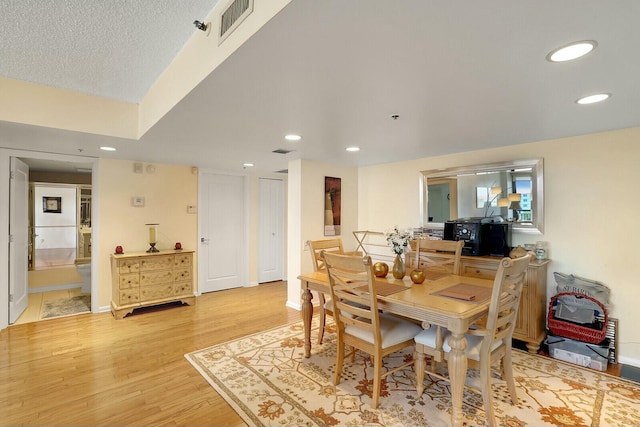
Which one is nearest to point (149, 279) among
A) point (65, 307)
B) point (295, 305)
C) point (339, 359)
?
point (65, 307)

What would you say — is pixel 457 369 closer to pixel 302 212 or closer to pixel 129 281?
pixel 302 212

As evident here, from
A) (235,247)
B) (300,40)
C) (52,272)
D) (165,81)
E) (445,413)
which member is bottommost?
(445,413)

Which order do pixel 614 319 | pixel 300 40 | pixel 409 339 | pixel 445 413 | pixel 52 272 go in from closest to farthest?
pixel 300 40
pixel 445 413
pixel 409 339
pixel 614 319
pixel 52 272

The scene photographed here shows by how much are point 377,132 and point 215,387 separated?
2.57 metres

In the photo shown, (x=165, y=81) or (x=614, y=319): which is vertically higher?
(x=165, y=81)

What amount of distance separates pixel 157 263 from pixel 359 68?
13.0 ft

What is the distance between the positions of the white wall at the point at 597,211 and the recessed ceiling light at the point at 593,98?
1.17m

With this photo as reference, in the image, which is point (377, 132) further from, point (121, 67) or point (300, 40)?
point (121, 67)

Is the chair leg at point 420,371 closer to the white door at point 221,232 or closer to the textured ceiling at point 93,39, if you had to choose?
the textured ceiling at point 93,39

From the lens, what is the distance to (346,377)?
2.44 meters

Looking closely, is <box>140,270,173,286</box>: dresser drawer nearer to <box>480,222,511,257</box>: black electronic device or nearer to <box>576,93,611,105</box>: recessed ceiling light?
<box>480,222,511,257</box>: black electronic device

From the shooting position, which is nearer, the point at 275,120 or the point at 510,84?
the point at 510,84

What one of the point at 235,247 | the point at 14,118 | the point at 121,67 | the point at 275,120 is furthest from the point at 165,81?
the point at 235,247

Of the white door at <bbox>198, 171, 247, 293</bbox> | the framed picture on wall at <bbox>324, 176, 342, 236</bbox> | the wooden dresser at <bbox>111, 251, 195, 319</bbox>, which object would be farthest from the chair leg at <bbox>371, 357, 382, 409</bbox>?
the white door at <bbox>198, 171, 247, 293</bbox>
